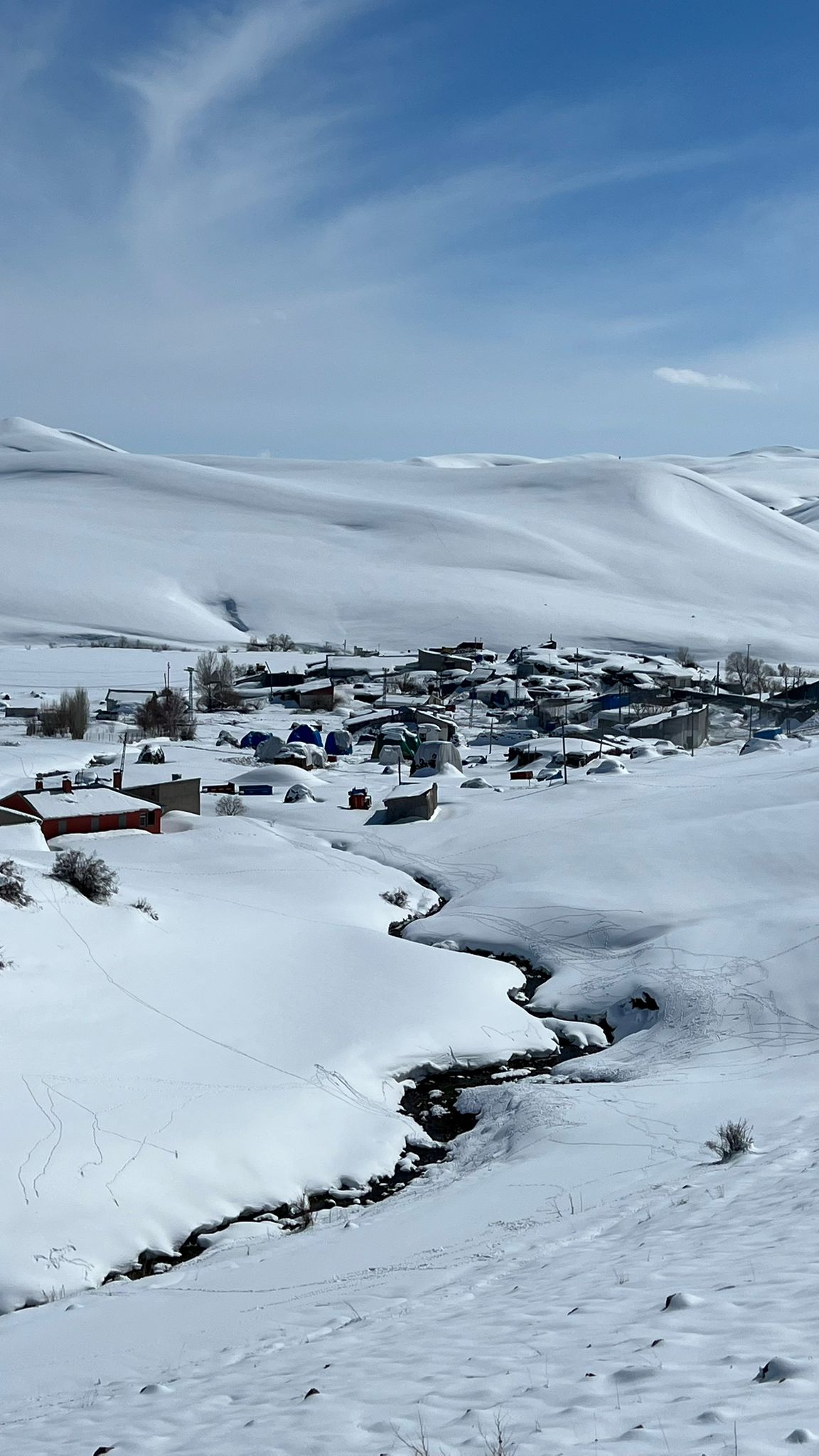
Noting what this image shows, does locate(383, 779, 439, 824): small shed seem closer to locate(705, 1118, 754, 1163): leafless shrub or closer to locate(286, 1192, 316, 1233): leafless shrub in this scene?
locate(286, 1192, 316, 1233): leafless shrub

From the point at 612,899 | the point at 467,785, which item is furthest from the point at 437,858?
the point at 467,785

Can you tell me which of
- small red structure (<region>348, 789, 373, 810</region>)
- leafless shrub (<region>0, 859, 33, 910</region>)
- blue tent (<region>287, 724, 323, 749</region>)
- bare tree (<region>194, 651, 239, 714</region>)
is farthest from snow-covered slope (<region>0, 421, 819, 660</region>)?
leafless shrub (<region>0, 859, 33, 910</region>)

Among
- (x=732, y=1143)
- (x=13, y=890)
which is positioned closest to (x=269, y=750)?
(x=13, y=890)

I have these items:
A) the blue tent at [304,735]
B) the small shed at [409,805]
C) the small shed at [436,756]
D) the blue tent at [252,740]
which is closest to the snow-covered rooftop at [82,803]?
the small shed at [409,805]

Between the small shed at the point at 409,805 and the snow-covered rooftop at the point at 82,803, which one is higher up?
the snow-covered rooftop at the point at 82,803

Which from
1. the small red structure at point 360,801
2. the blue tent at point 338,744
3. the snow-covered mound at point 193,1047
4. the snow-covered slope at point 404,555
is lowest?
the snow-covered mound at point 193,1047

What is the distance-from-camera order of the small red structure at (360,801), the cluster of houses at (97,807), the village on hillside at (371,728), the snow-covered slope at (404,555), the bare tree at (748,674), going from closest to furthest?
1. the cluster of houses at (97,807)
2. the village on hillside at (371,728)
3. the small red structure at (360,801)
4. the bare tree at (748,674)
5. the snow-covered slope at (404,555)

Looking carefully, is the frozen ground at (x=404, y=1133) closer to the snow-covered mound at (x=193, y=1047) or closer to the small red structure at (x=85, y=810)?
the snow-covered mound at (x=193, y=1047)
